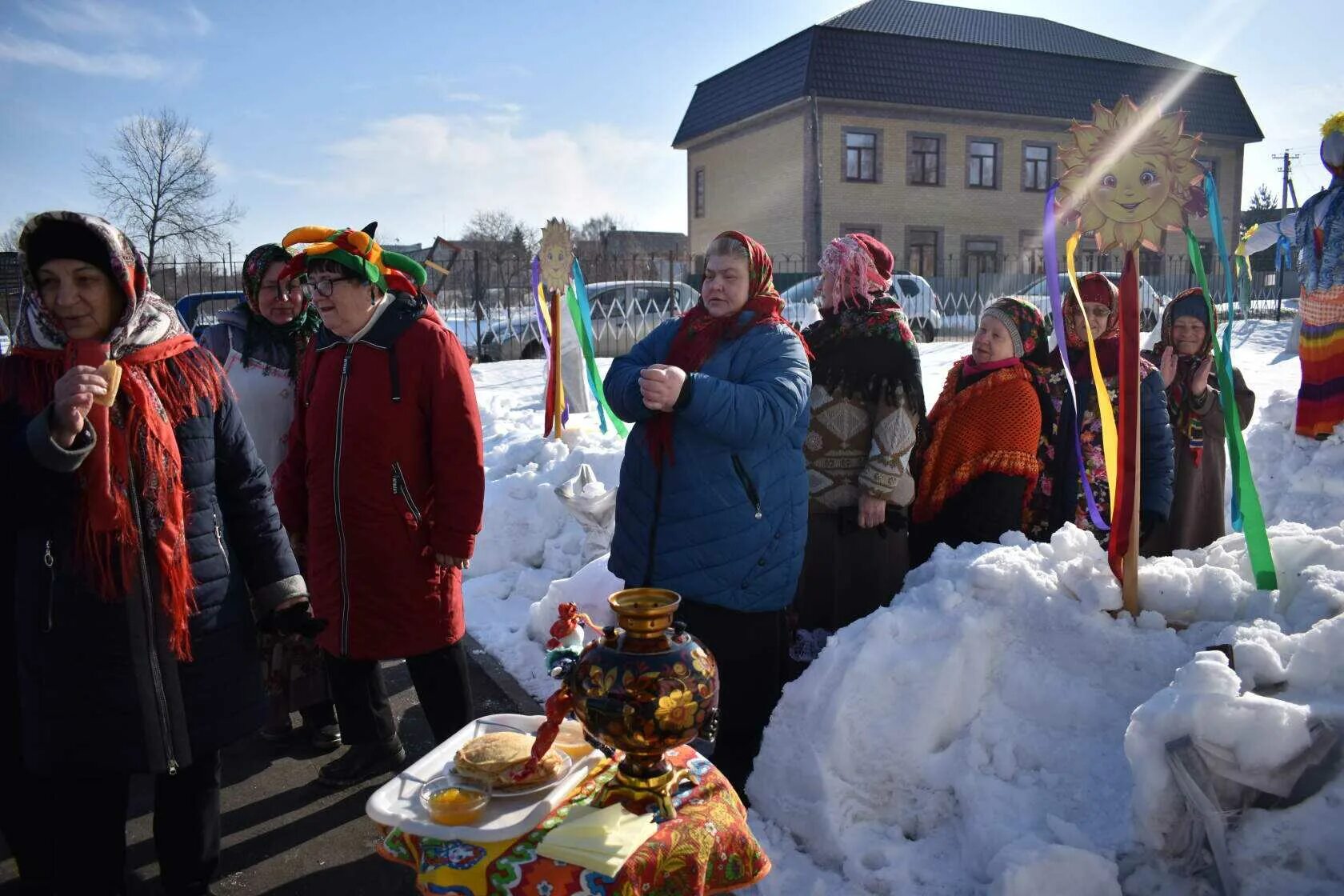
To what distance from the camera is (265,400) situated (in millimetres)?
3600

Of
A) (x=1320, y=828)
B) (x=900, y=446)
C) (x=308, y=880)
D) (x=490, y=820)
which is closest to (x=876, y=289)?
(x=900, y=446)

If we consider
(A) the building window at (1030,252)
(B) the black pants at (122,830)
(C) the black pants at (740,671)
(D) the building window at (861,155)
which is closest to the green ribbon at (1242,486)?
(C) the black pants at (740,671)

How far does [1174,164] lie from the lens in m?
2.88

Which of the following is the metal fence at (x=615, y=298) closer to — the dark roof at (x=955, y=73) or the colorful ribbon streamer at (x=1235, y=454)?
the dark roof at (x=955, y=73)

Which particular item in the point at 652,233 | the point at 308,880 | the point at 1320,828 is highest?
the point at 652,233

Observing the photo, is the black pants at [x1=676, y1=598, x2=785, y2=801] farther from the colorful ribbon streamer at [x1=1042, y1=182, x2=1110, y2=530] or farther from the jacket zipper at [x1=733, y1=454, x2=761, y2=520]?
the colorful ribbon streamer at [x1=1042, y1=182, x2=1110, y2=530]

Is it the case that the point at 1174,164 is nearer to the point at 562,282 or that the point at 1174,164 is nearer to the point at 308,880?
the point at 308,880

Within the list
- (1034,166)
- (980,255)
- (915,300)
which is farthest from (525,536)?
(1034,166)

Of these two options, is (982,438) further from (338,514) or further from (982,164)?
(982,164)

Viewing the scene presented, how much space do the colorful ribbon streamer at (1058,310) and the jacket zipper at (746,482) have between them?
111cm

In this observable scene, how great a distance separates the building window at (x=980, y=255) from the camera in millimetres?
29125

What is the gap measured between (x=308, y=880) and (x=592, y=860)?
1403 millimetres

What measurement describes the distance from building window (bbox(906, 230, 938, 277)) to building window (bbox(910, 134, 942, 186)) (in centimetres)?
151

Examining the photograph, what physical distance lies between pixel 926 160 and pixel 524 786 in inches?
1146
